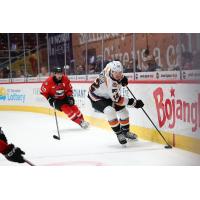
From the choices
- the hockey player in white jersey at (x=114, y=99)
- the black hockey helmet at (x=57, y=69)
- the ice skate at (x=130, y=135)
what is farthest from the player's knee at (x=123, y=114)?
the black hockey helmet at (x=57, y=69)

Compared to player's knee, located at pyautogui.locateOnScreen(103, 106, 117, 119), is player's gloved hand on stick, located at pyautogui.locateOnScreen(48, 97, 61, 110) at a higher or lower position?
higher

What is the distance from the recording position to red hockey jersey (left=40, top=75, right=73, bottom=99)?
10.9 feet

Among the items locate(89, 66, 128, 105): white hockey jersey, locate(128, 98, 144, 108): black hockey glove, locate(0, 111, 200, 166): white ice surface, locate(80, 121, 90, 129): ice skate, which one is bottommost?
locate(0, 111, 200, 166): white ice surface

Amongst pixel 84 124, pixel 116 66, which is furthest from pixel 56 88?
pixel 116 66

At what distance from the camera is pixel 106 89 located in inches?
138

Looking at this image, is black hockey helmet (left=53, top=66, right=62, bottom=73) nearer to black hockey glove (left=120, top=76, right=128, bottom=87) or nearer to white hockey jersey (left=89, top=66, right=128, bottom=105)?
white hockey jersey (left=89, top=66, right=128, bottom=105)

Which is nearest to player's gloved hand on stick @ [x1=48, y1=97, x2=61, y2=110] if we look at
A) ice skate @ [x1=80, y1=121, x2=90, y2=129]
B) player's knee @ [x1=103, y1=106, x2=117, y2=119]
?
ice skate @ [x1=80, y1=121, x2=90, y2=129]

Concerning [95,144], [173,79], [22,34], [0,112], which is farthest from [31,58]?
[173,79]

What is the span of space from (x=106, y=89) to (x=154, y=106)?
0.32 metres

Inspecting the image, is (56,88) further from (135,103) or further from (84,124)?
(135,103)

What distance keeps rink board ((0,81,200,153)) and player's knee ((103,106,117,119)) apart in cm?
3

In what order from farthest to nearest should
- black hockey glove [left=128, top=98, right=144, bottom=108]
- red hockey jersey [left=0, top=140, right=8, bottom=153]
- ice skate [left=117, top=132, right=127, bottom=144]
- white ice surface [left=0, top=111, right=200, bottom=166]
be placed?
black hockey glove [left=128, top=98, right=144, bottom=108], ice skate [left=117, top=132, right=127, bottom=144], white ice surface [left=0, top=111, right=200, bottom=166], red hockey jersey [left=0, top=140, right=8, bottom=153]

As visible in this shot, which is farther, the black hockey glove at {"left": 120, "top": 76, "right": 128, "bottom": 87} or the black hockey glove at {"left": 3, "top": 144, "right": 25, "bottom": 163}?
the black hockey glove at {"left": 120, "top": 76, "right": 128, "bottom": 87}

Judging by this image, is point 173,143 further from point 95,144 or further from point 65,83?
point 65,83
